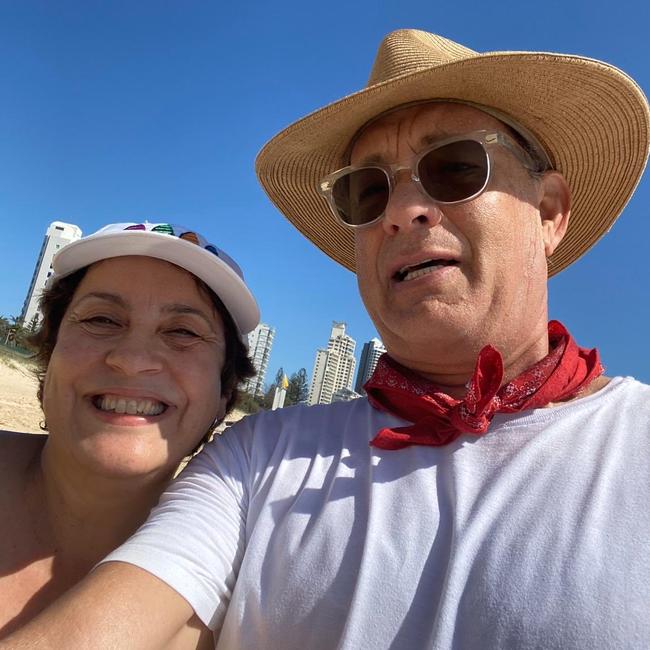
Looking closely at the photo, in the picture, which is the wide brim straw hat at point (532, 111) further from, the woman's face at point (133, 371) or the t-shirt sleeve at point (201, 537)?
the t-shirt sleeve at point (201, 537)

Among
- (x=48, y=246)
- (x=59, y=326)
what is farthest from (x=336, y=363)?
(x=59, y=326)

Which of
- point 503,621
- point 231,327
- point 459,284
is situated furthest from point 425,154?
point 503,621

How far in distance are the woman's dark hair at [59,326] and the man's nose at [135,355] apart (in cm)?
35

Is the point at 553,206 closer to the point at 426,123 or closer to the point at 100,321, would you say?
the point at 426,123

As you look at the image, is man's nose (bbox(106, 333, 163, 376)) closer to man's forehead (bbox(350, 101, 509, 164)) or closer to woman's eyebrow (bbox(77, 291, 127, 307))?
woman's eyebrow (bbox(77, 291, 127, 307))

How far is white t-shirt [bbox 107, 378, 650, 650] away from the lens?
0.97m

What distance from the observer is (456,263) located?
1624 millimetres

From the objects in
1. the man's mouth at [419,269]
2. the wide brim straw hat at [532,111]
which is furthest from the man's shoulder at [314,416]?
the wide brim straw hat at [532,111]

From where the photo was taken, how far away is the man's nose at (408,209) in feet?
5.46

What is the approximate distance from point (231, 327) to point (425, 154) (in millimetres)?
1123

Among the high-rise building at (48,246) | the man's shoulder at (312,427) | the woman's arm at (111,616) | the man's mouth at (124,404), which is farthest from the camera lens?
the high-rise building at (48,246)

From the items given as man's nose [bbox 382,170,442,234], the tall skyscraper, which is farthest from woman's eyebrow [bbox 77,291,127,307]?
the tall skyscraper

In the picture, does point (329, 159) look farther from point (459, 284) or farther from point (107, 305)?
point (107, 305)

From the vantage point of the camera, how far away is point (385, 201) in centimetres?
182
